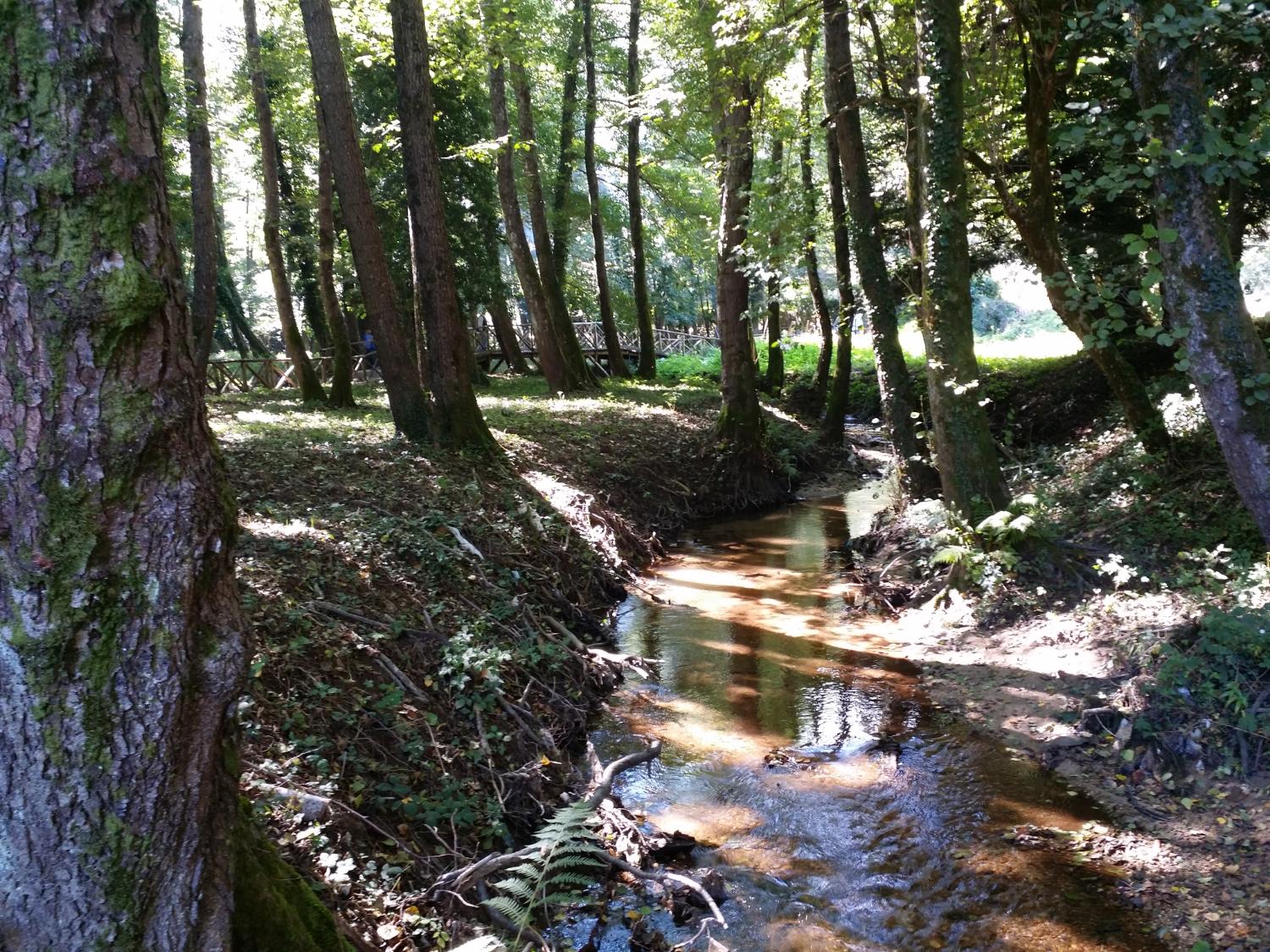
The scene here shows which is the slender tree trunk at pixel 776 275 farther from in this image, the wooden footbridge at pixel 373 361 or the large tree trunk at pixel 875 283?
the wooden footbridge at pixel 373 361

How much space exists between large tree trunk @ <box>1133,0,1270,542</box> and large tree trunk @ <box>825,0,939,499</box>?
487 centimetres

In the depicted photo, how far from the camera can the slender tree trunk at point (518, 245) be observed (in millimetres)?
15266

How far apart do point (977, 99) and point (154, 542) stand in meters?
9.79

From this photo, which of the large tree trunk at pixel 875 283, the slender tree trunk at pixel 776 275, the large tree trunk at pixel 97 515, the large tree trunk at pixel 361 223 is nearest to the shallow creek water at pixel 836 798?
the large tree trunk at pixel 97 515

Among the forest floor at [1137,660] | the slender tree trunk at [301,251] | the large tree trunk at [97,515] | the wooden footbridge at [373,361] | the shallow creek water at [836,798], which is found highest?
the slender tree trunk at [301,251]

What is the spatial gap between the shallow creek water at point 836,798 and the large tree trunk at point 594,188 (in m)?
15.9

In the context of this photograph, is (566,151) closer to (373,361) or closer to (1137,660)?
(373,361)

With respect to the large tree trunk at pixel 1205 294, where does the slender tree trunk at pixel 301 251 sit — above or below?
above

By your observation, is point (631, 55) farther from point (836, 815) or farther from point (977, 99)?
point (836, 815)

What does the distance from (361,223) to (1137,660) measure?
9188 mm

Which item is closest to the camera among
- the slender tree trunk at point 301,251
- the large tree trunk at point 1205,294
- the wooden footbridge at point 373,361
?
the large tree trunk at point 1205,294

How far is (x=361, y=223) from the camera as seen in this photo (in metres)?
10.2

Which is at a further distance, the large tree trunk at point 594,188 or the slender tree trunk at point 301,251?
the slender tree trunk at point 301,251

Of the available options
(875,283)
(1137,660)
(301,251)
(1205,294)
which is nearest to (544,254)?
(301,251)
